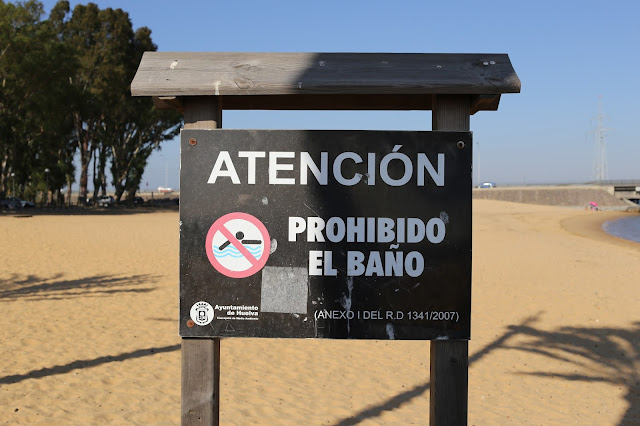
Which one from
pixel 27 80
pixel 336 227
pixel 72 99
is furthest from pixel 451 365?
pixel 72 99

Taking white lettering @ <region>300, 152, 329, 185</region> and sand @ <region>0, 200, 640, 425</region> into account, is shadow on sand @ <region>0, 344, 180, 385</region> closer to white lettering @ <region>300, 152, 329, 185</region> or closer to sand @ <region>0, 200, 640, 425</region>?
sand @ <region>0, 200, 640, 425</region>

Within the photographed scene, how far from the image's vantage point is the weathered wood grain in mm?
2887

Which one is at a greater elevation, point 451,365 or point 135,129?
point 135,129

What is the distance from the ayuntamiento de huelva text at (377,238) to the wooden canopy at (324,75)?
646 millimetres

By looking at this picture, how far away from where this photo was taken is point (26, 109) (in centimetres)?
3881

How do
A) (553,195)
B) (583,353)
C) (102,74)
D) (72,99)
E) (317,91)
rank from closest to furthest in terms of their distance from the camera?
(317,91) < (583,353) < (72,99) < (102,74) < (553,195)

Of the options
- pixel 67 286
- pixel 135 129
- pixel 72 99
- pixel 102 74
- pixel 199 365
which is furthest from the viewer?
pixel 135 129

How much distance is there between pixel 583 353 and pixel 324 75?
6.99 metres

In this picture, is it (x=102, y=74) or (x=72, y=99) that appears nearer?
(x=72, y=99)

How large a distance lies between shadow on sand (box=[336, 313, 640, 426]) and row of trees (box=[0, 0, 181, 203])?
34.0 metres

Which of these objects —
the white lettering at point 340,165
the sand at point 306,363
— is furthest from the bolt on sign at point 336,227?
the sand at point 306,363

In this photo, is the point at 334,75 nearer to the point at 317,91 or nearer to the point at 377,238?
the point at 317,91

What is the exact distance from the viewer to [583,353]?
822cm

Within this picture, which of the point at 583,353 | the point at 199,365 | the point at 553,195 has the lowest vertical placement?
the point at 583,353
